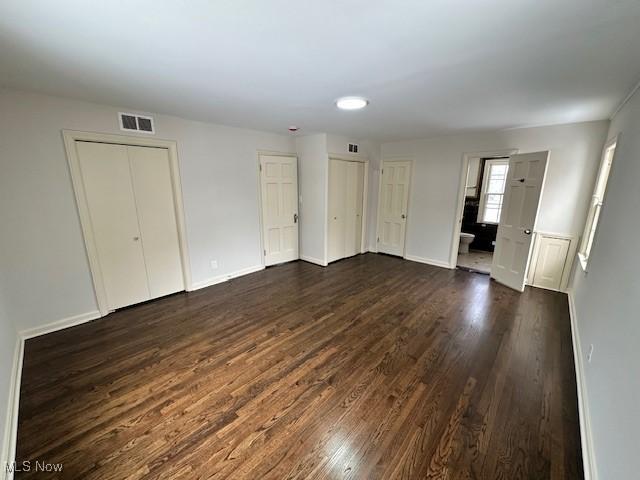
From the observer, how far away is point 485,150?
13.0ft

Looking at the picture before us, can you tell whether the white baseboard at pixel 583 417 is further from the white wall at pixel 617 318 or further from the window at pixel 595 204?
the window at pixel 595 204

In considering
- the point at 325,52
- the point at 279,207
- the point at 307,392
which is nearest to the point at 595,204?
the point at 325,52

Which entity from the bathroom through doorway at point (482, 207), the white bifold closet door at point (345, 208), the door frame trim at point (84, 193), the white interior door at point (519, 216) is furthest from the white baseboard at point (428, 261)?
the door frame trim at point (84, 193)

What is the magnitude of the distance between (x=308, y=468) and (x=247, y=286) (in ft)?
8.67

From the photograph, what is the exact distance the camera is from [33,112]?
2.29 m

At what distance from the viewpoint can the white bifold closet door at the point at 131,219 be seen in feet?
8.92

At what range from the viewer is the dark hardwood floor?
1436 millimetres

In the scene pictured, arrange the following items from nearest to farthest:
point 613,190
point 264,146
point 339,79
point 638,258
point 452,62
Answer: point 638,258 < point 452,62 < point 339,79 < point 613,190 < point 264,146

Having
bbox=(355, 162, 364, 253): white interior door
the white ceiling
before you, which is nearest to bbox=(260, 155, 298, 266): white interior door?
bbox=(355, 162, 364, 253): white interior door

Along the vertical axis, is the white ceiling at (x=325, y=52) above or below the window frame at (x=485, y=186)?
above

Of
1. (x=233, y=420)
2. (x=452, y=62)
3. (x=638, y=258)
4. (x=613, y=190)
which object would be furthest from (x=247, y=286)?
(x=613, y=190)

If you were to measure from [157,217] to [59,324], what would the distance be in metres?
1.44

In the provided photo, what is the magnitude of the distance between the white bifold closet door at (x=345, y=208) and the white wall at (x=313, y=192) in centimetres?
20

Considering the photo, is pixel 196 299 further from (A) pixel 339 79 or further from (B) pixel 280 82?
(A) pixel 339 79
